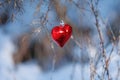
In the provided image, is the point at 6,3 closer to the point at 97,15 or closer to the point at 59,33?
the point at 59,33

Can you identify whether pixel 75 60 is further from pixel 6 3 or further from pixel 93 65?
pixel 6 3

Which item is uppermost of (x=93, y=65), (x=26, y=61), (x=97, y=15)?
(x=97, y=15)

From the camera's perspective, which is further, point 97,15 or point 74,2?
point 74,2

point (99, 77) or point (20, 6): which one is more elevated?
point (20, 6)

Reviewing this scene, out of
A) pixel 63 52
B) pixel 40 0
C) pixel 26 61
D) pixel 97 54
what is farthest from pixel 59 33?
pixel 26 61

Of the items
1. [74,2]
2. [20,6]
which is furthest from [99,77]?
[20,6]

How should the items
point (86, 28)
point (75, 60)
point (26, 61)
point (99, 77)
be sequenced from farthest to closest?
point (26, 61) < point (86, 28) < point (75, 60) < point (99, 77)

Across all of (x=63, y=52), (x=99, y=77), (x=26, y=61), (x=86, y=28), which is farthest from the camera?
(x=26, y=61)
